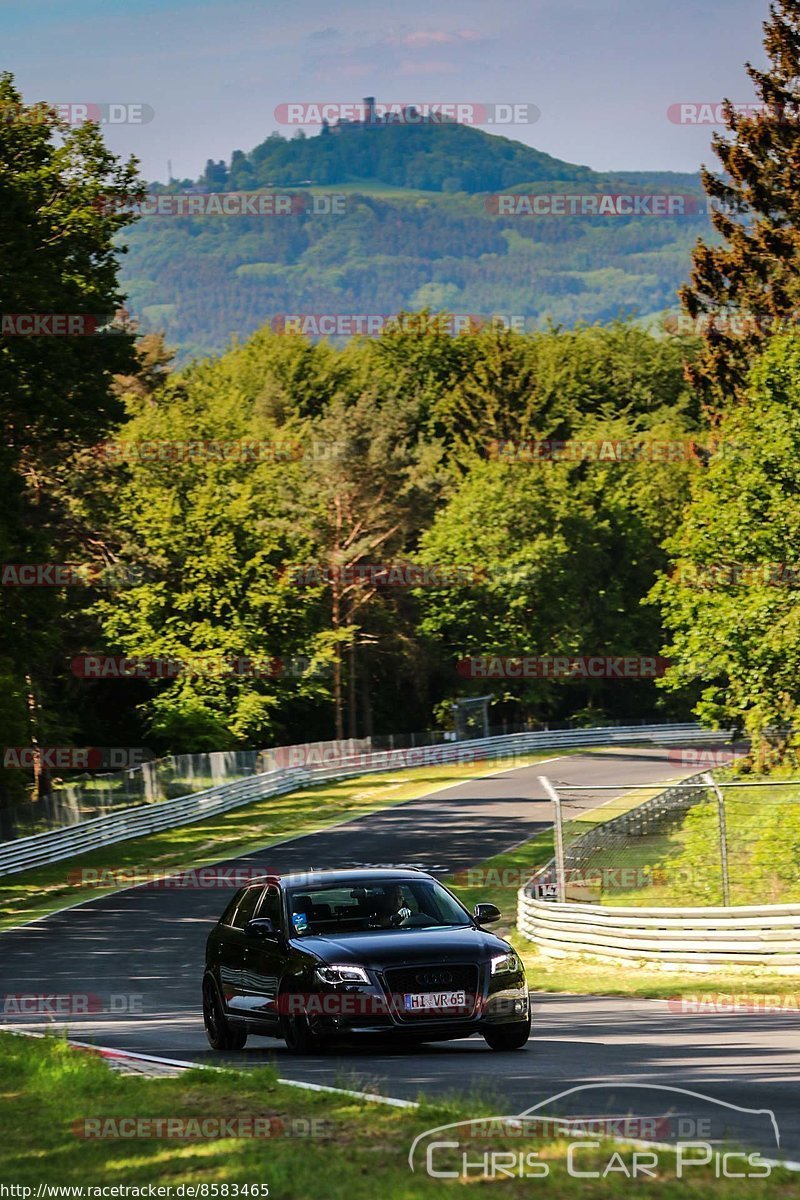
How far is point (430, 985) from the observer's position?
1199 cm

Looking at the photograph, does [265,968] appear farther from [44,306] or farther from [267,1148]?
[44,306]

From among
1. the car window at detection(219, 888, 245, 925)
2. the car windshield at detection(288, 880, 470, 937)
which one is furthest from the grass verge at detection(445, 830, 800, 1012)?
the car window at detection(219, 888, 245, 925)

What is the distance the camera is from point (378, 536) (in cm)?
7844

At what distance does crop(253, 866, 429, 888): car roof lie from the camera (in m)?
13.5

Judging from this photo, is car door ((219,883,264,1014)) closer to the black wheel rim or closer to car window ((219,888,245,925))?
car window ((219,888,245,925))

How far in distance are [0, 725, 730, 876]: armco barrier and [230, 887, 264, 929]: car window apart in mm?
25542

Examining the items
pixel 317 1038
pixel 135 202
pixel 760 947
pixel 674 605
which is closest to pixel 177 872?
pixel 674 605

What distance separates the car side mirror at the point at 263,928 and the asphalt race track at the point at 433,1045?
924 mm

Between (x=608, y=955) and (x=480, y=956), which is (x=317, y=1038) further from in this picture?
(x=608, y=955)

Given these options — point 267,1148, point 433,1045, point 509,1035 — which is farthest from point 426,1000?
point 267,1148

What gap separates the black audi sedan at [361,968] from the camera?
11992 millimetres

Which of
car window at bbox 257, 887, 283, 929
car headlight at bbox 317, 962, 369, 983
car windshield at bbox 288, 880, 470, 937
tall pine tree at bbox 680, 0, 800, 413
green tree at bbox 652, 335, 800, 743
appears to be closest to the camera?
car headlight at bbox 317, 962, 369, 983

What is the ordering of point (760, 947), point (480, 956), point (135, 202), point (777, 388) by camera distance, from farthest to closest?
point (135, 202)
point (777, 388)
point (760, 947)
point (480, 956)

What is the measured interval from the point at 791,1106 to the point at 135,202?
37.2 meters
